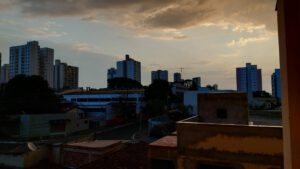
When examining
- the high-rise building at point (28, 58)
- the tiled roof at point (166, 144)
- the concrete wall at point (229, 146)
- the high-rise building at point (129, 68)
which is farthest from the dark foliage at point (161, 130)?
the high-rise building at point (129, 68)

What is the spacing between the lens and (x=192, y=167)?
10812 mm

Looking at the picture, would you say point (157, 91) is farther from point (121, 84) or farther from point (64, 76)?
point (64, 76)

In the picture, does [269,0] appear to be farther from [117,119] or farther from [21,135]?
[117,119]

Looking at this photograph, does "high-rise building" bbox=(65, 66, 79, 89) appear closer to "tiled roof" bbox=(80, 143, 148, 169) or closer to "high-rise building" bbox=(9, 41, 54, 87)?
"high-rise building" bbox=(9, 41, 54, 87)

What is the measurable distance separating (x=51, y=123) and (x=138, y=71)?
59.9 metres

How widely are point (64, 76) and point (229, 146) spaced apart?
7845 centimetres

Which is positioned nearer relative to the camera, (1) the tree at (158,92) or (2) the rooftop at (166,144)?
(2) the rooftop at (166,144)

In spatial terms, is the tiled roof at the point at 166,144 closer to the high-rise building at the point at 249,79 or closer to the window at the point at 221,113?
the window at the point at 221,113

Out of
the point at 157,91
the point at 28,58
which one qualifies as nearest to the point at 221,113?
the point at 157,91

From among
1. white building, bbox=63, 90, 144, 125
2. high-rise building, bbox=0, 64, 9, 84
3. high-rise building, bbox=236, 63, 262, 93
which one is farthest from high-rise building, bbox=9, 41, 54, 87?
high-rise building, bbox=236, 63, 262, 93

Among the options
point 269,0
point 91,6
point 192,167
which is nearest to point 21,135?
point 192,167

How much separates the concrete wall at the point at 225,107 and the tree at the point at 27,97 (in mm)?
27699

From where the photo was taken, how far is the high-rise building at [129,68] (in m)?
88.8

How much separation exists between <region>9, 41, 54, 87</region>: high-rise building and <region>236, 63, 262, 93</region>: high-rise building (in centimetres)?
5000
